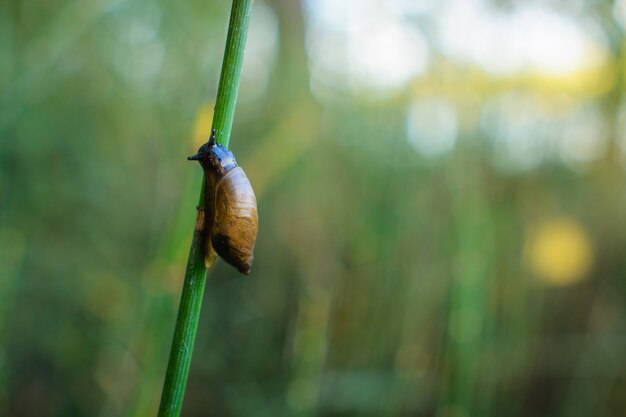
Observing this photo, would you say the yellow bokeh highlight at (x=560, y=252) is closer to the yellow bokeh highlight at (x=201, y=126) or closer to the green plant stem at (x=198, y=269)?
the yellow bokeh highlight at (x=201, y=126)

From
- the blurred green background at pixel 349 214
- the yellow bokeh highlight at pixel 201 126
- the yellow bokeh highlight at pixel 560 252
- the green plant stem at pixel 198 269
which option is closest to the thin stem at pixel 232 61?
the green plant stem at pixel 198 269

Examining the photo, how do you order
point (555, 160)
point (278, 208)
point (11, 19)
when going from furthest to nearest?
point (278, 208), point (555, 160), point (11, 19)

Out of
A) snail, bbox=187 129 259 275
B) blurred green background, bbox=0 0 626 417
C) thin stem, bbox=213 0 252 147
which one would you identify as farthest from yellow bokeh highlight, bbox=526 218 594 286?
thin stem, bbox=213 0 252 147

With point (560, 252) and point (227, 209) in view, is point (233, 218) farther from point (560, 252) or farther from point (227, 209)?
point (560, 252)

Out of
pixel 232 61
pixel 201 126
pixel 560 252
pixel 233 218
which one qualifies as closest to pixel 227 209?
pixel 233 218

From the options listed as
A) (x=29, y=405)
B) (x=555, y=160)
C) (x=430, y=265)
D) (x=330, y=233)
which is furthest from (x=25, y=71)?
(x=555, y=160)

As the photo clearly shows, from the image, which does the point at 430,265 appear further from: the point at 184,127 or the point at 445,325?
the point at 184,127
